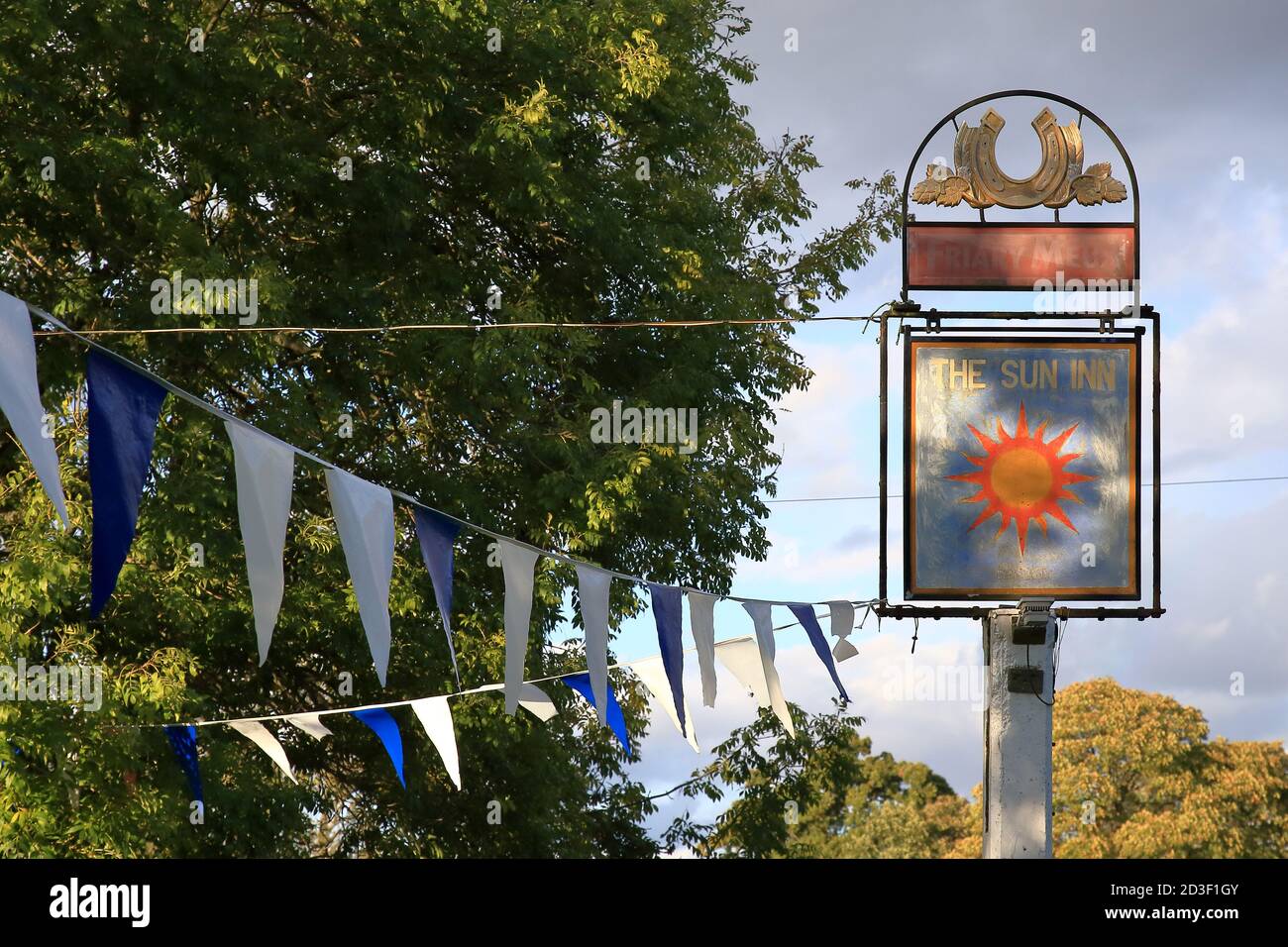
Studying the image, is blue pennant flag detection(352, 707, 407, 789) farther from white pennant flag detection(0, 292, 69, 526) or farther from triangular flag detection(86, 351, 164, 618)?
white pennant flag detection(0, 292, 69, 526)

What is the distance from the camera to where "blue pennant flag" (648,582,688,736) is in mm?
8469

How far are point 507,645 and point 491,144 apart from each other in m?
7.02

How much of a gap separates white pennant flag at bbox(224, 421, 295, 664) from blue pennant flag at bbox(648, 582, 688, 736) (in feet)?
10.6

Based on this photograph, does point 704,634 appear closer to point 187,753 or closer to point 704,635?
point 704,635

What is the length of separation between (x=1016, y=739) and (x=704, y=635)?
8.57 ft

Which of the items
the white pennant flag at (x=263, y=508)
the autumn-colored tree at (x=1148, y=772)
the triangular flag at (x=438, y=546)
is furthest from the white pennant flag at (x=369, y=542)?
the autumn-colored tree at (x=1148, y=772)

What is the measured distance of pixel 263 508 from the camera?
5469 millimetres

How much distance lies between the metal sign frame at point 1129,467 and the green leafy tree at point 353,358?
9.05 feet

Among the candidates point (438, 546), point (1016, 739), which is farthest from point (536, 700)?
point (438, 546)

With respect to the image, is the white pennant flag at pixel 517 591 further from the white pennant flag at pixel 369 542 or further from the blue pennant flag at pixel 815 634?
the blue pennant flag at pixel 815 634

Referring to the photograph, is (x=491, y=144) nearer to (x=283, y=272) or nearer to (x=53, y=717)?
(x=283, y=272)

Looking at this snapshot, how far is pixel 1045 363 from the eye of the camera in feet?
34.7
